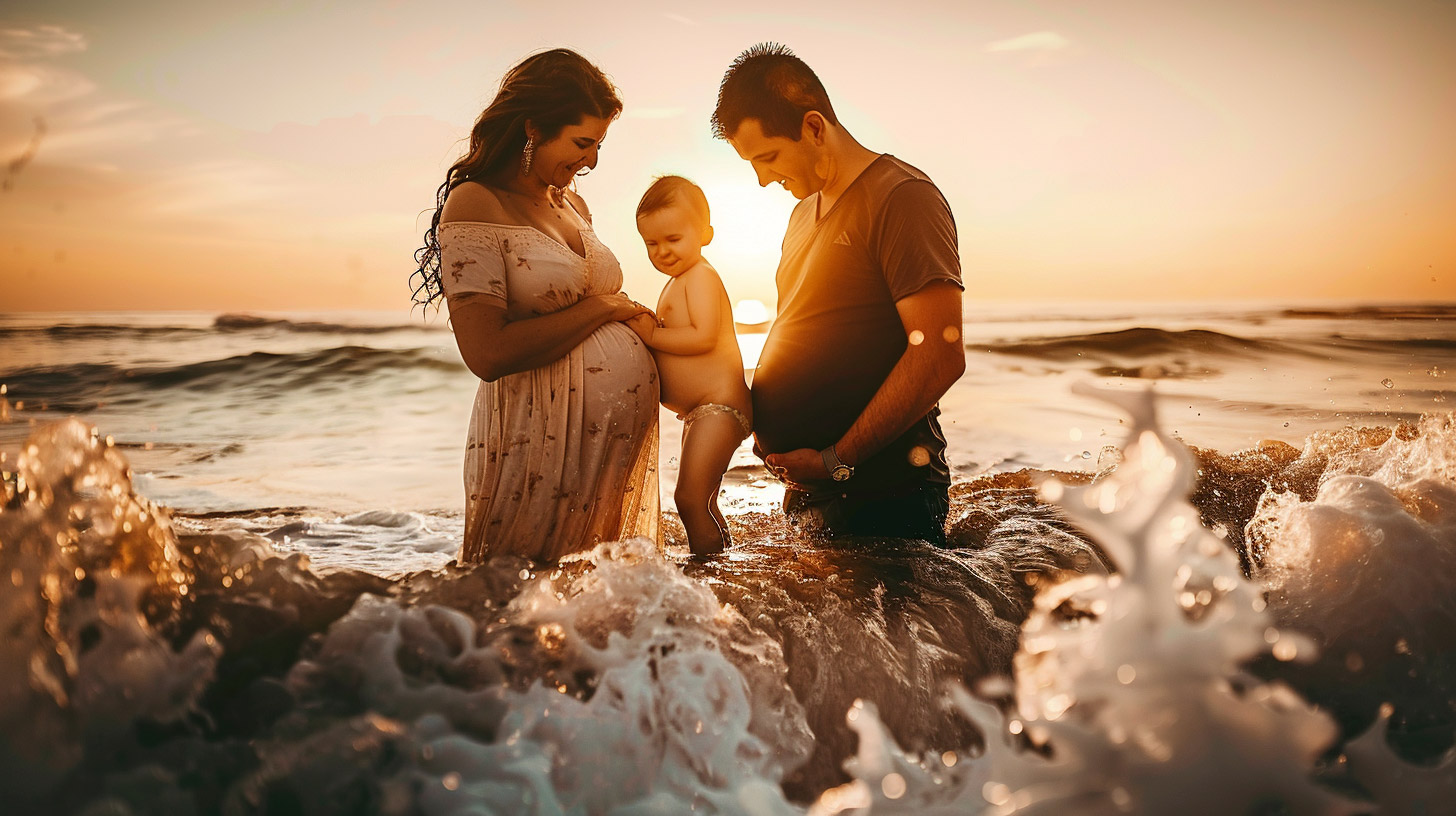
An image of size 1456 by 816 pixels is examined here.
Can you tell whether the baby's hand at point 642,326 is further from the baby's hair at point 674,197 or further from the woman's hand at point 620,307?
the baby's hair at point 674,197

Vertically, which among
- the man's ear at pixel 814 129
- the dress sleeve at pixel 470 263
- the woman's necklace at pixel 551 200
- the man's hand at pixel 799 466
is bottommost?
the man's hand at pixel 799 466

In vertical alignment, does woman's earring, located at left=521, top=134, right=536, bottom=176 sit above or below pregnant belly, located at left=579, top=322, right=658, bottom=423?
above

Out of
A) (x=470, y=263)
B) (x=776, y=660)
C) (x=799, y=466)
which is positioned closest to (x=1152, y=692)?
(x=776, y=660)

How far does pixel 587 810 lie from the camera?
1.73 m

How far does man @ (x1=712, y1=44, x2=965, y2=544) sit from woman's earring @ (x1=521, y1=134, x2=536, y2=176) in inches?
33.4

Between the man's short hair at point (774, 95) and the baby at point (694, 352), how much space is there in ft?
1.27

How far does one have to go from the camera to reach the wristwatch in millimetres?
3041

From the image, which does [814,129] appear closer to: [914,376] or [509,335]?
[914,376]

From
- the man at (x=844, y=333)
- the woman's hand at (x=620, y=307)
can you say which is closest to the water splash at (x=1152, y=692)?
the man at (x=844, y=333)

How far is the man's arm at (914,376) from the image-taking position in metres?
2.75

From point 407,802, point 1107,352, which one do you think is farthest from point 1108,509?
point 1107,352

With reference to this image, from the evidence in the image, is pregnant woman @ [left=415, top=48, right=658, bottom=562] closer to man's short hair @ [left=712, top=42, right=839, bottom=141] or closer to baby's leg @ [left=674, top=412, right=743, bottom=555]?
baby's leg @ [left=674, top=412, right=743, bottom=555]

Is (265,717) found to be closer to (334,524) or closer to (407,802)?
(407,802)

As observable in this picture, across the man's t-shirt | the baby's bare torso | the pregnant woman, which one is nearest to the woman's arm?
the pregnant woman
